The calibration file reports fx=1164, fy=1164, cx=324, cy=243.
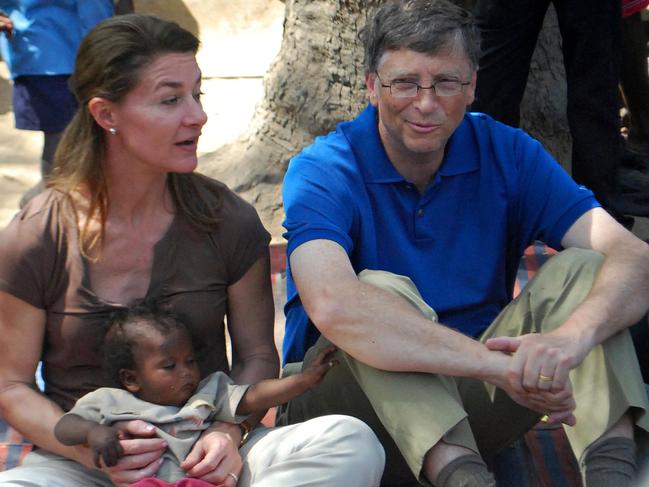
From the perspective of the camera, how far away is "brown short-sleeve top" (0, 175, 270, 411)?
2.71 m

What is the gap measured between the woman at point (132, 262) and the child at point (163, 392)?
1.6 inches

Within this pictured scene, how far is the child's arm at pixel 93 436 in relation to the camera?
2496 millimetres

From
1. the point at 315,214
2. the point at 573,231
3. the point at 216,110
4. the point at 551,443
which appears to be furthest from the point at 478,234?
the point at 216,110

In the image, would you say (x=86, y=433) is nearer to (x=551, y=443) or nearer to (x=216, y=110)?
(x=551, y=443)

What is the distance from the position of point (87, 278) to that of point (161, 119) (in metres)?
0.42

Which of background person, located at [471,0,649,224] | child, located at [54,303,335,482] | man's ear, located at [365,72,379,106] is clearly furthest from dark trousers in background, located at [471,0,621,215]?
child, located at [54,303,335,482]

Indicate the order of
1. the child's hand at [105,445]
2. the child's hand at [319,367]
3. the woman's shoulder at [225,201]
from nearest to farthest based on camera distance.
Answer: the child's hand at [105,445] < the child's hand at [319,367] < the woman's shoulder at [225,201]

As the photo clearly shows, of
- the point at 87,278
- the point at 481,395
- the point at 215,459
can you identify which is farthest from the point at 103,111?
the point at 481,395

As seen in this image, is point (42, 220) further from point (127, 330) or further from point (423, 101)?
point (423, 101)

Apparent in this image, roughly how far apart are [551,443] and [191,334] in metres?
1.19

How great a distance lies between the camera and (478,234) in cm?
313

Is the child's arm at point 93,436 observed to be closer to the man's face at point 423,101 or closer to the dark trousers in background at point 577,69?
the man's face at point 423,101

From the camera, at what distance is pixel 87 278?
9.05 ft

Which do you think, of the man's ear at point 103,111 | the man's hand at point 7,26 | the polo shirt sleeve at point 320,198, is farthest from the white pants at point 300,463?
the man's hand at point 7,26
